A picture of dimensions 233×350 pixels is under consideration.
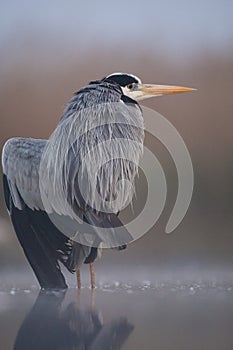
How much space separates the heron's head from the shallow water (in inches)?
27.8

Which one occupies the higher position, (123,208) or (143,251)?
(123,208)

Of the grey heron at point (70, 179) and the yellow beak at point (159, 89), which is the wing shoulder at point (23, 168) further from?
the yellow beak at point (159, 89)

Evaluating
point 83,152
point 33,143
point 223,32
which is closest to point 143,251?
point 83,152

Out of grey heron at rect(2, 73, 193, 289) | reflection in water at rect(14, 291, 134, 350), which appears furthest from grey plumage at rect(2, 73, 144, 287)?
reflection in water at rect(14, 291, 134, 350)

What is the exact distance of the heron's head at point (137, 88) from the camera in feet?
7.25

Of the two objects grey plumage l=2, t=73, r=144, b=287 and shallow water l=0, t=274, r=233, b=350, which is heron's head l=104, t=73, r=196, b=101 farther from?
shallow water l=0, t=274, r=233, b=350

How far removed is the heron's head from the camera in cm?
221

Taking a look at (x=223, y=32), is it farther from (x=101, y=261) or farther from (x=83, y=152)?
(x=101, y=261)

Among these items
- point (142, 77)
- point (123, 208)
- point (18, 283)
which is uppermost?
point (142, 77)

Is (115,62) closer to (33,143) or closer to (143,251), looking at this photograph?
(33,143)

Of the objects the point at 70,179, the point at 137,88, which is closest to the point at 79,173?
the point at 70,179

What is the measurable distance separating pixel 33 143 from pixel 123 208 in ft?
1.36

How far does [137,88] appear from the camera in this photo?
221cm

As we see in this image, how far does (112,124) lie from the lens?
7.20 ft
